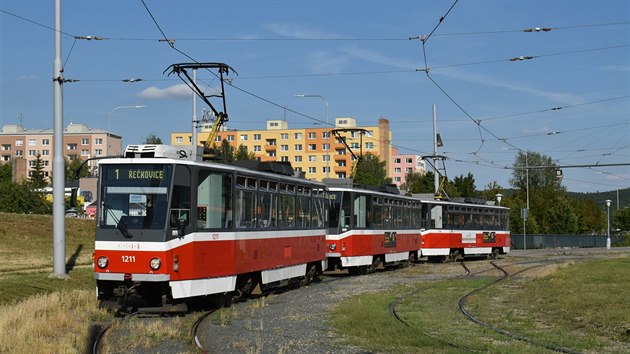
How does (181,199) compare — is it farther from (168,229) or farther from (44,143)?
(44,143)

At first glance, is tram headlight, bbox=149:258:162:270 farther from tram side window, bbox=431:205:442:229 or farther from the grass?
tram side window, bbox=431:205:442:229

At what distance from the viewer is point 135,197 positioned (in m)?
15.8

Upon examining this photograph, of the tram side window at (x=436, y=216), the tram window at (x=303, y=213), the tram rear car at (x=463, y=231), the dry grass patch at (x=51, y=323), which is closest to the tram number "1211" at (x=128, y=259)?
the dry grass patch at (x=51, y=323)

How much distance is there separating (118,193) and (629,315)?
967cm

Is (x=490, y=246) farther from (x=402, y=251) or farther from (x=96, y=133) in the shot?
(x=96, y=133)

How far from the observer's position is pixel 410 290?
75.8ft

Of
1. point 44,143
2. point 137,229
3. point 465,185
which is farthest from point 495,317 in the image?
point 44,143

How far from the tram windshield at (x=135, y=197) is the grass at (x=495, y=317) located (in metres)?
3.80

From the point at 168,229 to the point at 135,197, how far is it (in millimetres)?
874

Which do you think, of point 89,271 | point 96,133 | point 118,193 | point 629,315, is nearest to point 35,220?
point 89,271

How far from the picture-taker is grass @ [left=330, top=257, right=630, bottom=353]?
41.3ft

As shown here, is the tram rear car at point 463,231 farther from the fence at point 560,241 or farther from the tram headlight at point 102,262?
the tram headlight at point 102,262

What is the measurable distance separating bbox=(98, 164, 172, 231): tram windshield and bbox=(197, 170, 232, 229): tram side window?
963 millimetres

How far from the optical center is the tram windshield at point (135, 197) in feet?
51.4
